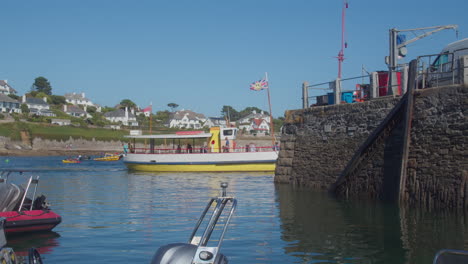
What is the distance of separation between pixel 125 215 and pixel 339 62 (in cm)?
1490

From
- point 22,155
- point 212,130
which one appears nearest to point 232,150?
point 212,130

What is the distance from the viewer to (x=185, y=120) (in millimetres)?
162250

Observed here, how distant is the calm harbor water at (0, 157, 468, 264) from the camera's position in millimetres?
10359

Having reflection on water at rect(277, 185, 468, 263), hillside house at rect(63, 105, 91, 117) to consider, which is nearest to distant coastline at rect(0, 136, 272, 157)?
hillside house at rect(63, 105, 91, 117)

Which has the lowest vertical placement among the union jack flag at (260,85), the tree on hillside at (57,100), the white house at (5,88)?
the union jack flag at (260,85)

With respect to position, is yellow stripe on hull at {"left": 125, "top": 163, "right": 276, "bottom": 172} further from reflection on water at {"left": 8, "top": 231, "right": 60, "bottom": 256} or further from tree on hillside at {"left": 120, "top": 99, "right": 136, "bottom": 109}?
tree on hillside at {"left": 120, "top": 99, "right": 136, "bottom": 109}

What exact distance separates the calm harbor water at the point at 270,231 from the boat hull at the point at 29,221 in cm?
20

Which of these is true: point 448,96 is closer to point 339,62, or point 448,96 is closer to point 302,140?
point 302,140

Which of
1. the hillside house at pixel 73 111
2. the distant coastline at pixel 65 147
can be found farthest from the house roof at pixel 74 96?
the distant coastline at pixel 65 147

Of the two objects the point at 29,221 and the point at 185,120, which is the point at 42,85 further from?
the point at 29,221

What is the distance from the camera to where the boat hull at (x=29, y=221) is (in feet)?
40.3

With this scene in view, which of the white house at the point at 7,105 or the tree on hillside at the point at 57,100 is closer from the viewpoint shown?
the white house at the point at 7,105

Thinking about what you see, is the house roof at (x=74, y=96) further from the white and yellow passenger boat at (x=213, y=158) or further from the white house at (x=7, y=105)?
the white and yellow passenger boat at (x=213, y=158)

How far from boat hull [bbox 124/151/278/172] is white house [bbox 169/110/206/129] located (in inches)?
4425
